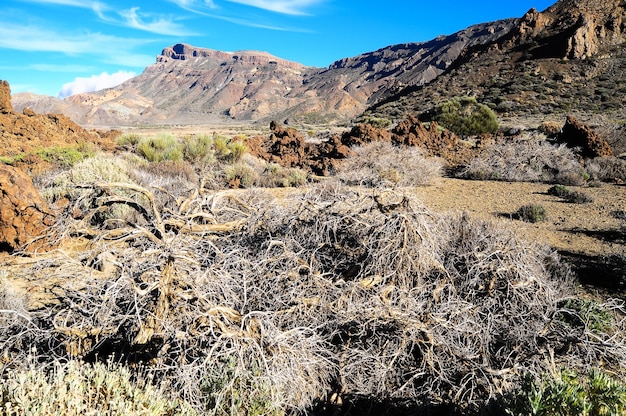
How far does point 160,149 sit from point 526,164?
40.2ft

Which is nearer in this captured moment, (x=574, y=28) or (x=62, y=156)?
(x=62, y=156)

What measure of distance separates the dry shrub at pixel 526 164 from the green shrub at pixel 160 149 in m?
9.43

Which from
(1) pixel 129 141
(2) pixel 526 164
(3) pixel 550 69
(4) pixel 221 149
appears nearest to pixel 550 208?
(2) pixel 526 164

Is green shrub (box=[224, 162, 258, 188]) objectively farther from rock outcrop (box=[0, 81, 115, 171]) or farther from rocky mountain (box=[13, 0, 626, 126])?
rocky mountain (box=[13, 0, 626, 126])

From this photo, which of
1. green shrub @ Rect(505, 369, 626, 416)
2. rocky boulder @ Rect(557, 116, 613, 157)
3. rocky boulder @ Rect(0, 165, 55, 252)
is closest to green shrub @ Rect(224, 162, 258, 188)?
rocky boulder @ Rect(0, 165, 55, 252)

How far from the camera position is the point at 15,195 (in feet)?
18.1

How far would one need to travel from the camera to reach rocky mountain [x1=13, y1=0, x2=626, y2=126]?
35594 millimetres

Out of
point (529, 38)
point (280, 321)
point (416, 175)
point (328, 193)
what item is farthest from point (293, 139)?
point (529, 38)

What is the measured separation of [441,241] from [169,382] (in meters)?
3.05

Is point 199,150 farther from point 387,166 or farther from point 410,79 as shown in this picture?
point 410,79

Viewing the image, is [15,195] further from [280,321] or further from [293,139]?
[293,139]

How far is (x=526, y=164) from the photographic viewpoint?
11875 millimetres

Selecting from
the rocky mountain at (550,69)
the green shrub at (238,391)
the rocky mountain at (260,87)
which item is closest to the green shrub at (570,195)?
the green shrub at (238,391)

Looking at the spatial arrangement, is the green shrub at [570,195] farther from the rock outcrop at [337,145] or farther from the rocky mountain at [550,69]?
the rocky mountain at [550,69]
